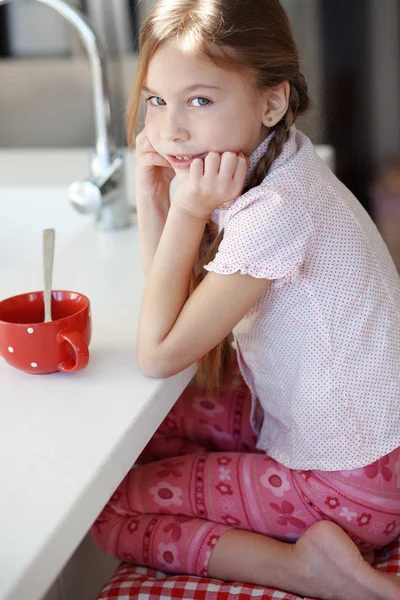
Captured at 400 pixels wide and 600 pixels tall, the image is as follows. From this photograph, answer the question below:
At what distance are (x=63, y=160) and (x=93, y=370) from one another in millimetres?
909

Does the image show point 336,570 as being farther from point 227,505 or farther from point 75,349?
point 75,349

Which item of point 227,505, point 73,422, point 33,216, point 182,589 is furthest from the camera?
point 33,216

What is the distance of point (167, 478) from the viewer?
1.03 metres

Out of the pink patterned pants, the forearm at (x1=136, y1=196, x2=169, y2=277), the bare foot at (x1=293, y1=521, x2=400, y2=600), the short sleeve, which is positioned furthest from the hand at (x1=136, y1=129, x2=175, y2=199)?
the bare foot at (x1=293, y1=521, x2=400, y2=600)

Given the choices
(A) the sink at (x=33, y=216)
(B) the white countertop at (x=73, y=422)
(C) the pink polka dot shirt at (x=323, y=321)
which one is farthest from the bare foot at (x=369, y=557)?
(A) the sink at (x=33, y=216)

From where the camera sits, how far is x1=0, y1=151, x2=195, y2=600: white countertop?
0.64 m

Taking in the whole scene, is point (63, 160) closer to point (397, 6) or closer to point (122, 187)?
point (122, 187)

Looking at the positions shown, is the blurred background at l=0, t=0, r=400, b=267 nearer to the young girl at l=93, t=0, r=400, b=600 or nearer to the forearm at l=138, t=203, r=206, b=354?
the young girl at l=93, t=0, r=400, b=600

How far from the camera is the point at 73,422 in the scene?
0.78 metres

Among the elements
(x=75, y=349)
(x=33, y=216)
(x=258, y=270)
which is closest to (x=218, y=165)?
(x=258, y=270)

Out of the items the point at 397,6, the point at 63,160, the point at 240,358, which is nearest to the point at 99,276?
the point at 240,358

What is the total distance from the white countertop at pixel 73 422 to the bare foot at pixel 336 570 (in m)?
0.23

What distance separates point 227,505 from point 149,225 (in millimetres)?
377

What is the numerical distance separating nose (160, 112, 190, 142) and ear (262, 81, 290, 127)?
0.32ft
